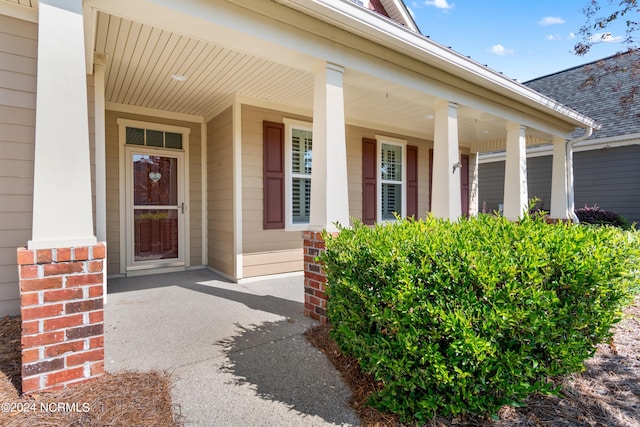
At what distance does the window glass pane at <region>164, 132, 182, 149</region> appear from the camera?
18.2ft

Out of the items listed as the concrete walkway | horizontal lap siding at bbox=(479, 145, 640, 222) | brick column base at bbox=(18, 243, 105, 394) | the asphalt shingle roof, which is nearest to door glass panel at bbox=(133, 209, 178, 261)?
the concrete walkway

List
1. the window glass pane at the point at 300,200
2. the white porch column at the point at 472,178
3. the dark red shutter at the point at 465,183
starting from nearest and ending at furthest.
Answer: the window glass pane at the point at 300,200
the dark red shutter at the point at 465,183
the white porch column at the point at 472,178

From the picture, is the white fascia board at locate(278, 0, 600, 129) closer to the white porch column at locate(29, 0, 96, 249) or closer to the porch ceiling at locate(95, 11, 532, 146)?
the porch ceiling at locate(95, 11, 532, 146)

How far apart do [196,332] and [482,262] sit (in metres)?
2.49

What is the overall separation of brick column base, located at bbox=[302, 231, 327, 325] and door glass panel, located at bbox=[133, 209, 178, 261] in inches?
130

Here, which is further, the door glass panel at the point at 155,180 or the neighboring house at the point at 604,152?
the neighboring house at the point at 604,152

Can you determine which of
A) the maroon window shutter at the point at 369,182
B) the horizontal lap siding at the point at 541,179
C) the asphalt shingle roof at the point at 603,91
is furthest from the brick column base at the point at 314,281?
the horizontal lap siding at the point at 541,179

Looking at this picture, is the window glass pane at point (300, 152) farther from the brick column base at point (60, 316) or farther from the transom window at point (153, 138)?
the brick column base at point (60, 316)

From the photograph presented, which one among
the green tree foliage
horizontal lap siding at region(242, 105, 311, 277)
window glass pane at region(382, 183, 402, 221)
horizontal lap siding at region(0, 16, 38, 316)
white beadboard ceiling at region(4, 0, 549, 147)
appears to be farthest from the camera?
window glass pane at region(382, 183, 402, 221)

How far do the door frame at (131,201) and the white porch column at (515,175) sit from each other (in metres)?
5.46

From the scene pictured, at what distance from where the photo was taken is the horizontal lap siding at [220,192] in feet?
→ 16.6

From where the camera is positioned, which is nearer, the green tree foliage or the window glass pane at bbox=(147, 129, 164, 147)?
the window glass pane at bbox=(147, 129, 164, 147)

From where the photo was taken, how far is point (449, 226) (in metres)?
2.62

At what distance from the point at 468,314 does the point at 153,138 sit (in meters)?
5.43
